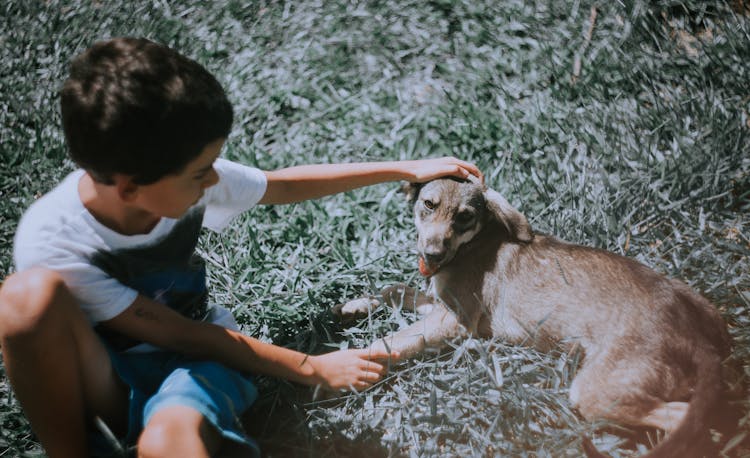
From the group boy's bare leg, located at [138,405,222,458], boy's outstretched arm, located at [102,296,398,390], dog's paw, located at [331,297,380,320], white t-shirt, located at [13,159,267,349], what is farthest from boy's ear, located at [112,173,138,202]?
dog's paw, located at [331,297,380,320]

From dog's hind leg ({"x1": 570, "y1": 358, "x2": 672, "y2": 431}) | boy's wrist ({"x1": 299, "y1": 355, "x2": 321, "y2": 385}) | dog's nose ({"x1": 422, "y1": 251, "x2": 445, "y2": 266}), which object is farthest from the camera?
dog's nose ({"x1": 422, "y1": 251, "x2": 445, "y2": 266})

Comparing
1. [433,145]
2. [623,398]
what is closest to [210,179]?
[623,398]

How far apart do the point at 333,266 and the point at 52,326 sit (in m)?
1.73

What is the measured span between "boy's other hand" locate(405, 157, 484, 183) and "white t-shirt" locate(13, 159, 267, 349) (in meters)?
0.73

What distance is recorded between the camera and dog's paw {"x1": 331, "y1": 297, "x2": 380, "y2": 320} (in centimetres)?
335

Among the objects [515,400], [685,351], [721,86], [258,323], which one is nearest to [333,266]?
[258,323]

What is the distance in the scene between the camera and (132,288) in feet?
8.21

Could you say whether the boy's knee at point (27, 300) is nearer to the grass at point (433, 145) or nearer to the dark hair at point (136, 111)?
the dark hair at point (136, 111)

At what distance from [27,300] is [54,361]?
0.76 ft

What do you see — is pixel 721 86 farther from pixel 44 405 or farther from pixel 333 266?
pixel 44 405

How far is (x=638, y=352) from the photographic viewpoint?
2.60m

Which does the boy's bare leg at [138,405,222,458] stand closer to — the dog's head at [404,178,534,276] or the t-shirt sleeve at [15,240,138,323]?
the t-shirt sleeve at [15,240,138,323]

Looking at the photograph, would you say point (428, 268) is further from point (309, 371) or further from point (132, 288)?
point (132, 288)

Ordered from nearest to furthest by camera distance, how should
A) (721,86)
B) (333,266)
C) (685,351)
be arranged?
(685,351) → (333,266) → (721,86)
